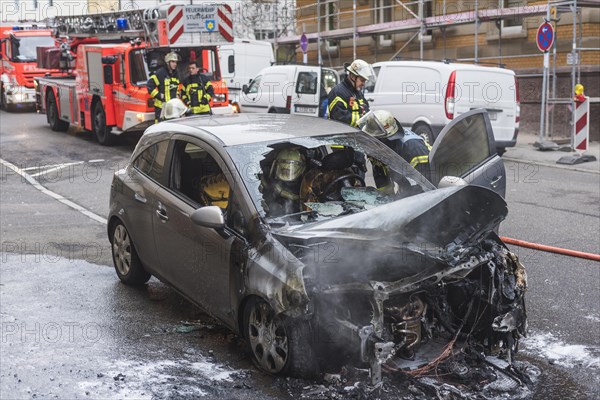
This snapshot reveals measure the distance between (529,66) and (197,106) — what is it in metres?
10.9

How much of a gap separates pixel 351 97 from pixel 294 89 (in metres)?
9.40

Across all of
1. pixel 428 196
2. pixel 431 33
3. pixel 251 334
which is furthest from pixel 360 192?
pixel 431 33

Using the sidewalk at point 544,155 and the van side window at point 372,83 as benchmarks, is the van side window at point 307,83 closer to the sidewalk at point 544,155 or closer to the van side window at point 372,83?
the van side window at point 372,83

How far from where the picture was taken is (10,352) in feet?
18.4

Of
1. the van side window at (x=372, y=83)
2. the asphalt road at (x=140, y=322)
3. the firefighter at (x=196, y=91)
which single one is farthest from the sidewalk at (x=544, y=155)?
the firefighter at (x=196, y=91)

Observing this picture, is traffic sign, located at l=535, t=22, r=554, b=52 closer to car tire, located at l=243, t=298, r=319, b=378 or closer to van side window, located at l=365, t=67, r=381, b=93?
van side window, located at l=365, t=67, r=381, b=93

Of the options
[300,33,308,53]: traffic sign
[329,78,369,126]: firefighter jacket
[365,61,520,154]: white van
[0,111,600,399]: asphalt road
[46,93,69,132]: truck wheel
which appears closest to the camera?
[0,111,600,399]: asphalt road

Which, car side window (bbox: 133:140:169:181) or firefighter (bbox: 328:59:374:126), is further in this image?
firefighter (bbox: 328:59:374:126)

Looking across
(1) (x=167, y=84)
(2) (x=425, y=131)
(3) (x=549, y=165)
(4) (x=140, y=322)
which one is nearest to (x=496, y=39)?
(2) (x=425, y=131)

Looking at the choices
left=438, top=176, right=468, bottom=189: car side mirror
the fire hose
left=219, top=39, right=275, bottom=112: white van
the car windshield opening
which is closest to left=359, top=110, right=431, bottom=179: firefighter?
the car windshield opening

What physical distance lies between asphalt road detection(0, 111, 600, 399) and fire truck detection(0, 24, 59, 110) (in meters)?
17.4

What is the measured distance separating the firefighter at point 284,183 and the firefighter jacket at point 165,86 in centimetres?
814

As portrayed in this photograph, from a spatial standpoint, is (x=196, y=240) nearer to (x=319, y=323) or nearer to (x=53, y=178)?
(x=319, y=323)

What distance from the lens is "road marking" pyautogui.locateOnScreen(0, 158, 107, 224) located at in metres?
10.5
